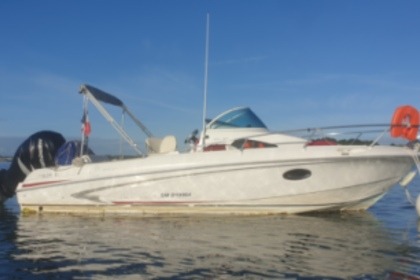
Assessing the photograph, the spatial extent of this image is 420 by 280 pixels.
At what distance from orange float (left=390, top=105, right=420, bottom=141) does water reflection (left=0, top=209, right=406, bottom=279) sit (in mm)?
2113

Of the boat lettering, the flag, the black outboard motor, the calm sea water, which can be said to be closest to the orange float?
the calm sea water

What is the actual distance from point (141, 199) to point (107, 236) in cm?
241

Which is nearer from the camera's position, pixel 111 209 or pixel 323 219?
pixel 323 219

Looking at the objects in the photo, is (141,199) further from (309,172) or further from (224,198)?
(309,172)

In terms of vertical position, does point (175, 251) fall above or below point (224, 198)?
below

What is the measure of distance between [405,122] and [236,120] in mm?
4290

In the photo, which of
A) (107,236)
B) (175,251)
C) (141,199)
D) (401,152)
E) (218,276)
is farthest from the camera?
(141,199)

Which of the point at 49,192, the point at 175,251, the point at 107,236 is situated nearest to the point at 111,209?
the point at 49,192

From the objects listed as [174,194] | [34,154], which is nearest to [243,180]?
[174,194]

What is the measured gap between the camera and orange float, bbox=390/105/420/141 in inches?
396

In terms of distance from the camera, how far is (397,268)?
6.30 meters

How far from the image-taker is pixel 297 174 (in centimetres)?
1036

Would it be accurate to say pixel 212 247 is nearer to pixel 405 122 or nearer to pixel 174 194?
pixel 174 194

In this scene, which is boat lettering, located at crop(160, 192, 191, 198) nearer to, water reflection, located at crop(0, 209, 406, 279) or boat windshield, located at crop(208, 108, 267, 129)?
water reflection, located at crop(0, 209, 406, 279)
